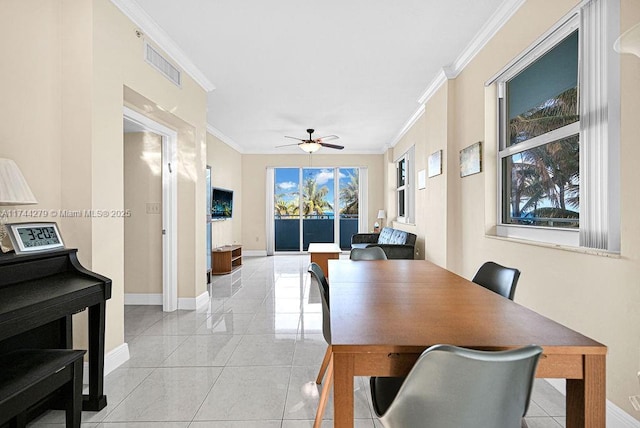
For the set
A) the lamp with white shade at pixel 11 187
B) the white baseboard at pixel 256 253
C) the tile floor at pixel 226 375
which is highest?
the lamp with white shade at pixel 11 187

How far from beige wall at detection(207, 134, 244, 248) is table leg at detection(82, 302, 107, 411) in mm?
4794

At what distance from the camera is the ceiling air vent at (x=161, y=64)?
3012mm

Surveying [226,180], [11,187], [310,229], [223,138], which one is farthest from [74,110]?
[310,229]

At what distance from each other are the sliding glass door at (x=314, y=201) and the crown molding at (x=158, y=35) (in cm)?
513

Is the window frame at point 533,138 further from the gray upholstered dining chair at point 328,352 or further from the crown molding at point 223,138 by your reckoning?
the crown molding at point 223,138

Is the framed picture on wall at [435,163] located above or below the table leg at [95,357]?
above

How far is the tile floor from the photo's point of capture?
76.5 inches

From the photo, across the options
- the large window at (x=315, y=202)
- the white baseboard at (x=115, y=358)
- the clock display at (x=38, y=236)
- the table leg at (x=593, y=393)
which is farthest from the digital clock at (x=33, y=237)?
the large window at (x=315, y=202)

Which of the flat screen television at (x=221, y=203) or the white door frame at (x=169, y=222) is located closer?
the white door frame at (x=169, y=222)

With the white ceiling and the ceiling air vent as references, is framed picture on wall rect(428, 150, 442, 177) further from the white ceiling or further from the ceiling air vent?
the ceiling air vent

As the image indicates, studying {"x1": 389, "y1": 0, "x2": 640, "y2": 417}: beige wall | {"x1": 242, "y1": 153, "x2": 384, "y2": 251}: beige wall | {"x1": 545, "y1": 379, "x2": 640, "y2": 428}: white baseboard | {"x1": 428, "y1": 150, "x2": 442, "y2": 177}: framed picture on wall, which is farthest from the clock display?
{"x1": 242, "y1": 153, "x2": 384, "y2": 251}: beige wall

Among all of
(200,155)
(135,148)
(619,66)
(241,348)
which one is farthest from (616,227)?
(135,148)

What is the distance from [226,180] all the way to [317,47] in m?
4.84

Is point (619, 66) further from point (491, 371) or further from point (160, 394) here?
point (160, 394)
